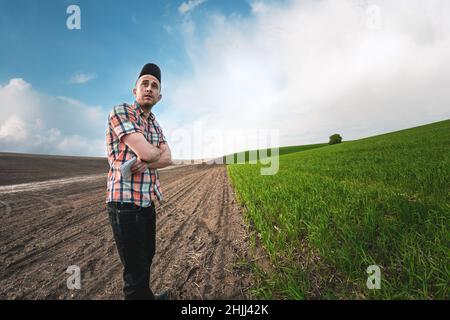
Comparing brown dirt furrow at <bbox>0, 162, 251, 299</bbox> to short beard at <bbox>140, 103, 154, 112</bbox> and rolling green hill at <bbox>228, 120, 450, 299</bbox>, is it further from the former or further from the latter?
short beard at <bbox>140, 103, 154, 112</bbox>

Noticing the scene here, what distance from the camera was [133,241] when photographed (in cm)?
172

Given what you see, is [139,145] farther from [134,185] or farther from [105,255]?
[105,255]

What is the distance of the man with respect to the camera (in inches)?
62.8

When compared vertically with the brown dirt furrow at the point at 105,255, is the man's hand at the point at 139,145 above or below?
above

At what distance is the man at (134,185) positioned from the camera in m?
1.60

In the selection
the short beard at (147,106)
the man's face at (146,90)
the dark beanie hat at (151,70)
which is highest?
the dark beanie hat at (151,70)

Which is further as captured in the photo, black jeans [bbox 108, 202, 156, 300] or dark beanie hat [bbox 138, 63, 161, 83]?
dark beanie hat [bbox 138, 63, 161, 83]

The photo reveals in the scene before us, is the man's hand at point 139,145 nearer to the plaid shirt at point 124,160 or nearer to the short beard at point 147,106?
the plaid shirt at point 124,160

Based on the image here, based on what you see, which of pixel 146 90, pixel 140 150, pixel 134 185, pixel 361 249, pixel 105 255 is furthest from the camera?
pixel 105 255

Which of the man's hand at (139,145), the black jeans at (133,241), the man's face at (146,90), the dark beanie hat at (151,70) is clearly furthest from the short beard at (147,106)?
the black jeans at (133,241)

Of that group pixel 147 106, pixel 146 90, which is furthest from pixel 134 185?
pixel 146 90

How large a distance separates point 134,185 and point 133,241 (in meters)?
0.49

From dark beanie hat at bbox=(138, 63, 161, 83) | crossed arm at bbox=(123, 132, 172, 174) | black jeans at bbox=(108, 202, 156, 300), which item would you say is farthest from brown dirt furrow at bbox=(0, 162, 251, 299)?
dark beanie hat at bbox=(138, 63, 161, 83)

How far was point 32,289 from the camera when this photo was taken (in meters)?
2.78
